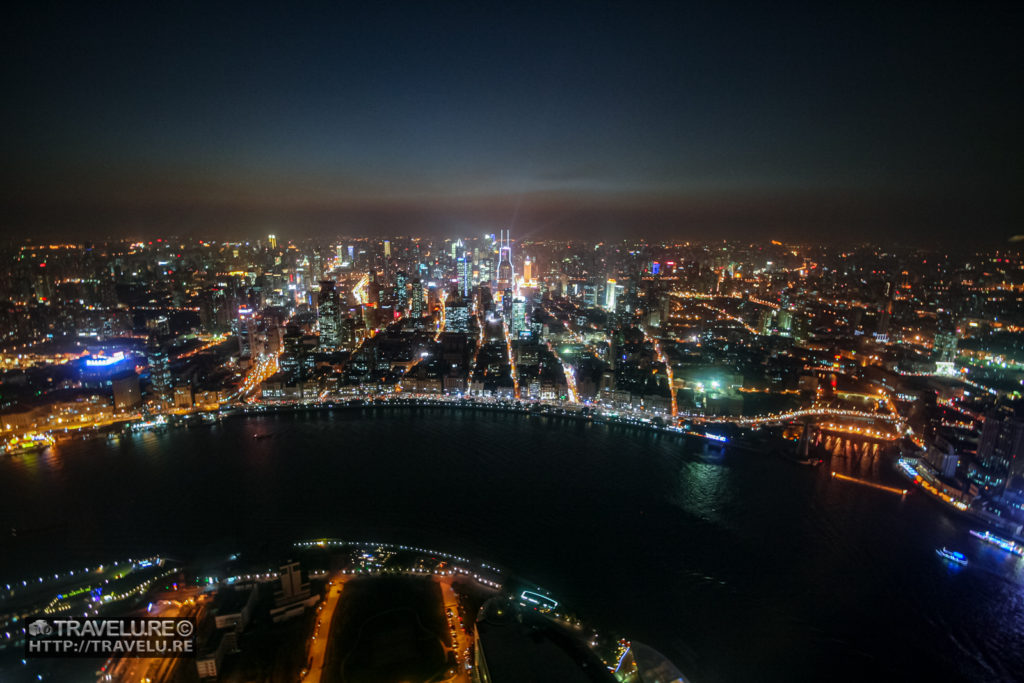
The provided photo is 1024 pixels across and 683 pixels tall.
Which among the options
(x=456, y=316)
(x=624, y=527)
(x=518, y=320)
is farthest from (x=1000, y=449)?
(x=456, y=316)

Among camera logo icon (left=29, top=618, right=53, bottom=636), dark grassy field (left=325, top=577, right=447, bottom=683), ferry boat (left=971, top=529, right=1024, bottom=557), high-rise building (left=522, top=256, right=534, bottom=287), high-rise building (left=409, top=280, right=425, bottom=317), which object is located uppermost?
high-rise building (left=522, top=256, right=534, bottom=287)

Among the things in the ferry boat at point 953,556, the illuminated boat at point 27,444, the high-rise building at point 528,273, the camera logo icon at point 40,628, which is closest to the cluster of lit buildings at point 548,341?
the illuminated boat at point 27,444

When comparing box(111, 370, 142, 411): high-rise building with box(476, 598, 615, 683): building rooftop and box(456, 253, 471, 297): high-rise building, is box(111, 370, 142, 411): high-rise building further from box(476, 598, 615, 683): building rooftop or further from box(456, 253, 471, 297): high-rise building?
box(456, 253, 471, 297): high-rise building

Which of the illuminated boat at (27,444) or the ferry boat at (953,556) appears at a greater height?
the ferry boat at (953,556)

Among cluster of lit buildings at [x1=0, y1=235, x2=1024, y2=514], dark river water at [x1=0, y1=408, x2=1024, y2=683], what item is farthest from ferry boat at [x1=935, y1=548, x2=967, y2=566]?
cluster of lit buildings at [x1=0, y1=235, x2=1024, y2=514]

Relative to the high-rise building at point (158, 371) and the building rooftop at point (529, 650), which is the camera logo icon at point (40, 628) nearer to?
the building rooftop at point (529, 650)

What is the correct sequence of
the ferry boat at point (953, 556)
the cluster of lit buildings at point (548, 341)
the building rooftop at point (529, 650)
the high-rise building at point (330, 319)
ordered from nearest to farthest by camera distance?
the building rooftop at point (529, 650)
the ferry boat at point (953, 556)
the cluster of lit buildings at point (548, 341)
the high-rise building at point (330, 319)
